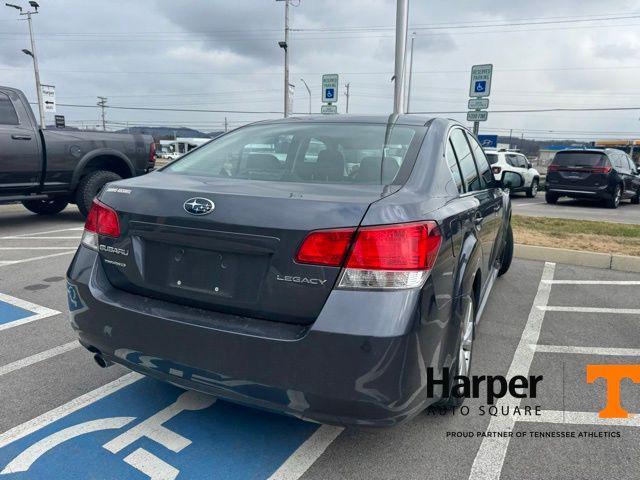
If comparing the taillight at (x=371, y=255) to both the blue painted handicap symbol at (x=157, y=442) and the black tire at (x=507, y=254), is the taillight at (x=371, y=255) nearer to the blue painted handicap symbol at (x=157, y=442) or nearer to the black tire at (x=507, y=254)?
the blue painted handicap symbol at (x=157, y=442)

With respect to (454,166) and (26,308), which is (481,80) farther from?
(26,308)

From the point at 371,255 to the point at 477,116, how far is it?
12.2m

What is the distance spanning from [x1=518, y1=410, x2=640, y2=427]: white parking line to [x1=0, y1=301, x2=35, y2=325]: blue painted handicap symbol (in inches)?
150

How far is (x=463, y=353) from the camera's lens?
2.71 m

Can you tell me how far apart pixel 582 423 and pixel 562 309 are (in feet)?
6.99

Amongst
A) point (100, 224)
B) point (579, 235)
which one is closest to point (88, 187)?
point (100, 224)

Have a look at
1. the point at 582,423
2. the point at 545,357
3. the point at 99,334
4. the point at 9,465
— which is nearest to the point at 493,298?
the point at 545,357

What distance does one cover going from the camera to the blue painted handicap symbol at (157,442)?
2219 millimetres

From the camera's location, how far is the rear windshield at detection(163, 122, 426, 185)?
2465 millimetres

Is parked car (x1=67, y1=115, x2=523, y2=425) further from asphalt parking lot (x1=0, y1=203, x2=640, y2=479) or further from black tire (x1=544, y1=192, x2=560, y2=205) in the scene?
black tire (x1=544, y1=192, x2=560, y2=205)

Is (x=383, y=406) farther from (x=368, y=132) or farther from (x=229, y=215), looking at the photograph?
(x=368, y=132)

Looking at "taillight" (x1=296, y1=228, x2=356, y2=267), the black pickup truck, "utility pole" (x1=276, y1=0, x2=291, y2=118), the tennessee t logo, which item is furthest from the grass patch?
"utility pole" (x1=276, y1=0, x2=291, y2=118)

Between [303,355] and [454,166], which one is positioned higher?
[454,166]

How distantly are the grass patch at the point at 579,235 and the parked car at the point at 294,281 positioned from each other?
5.10m
